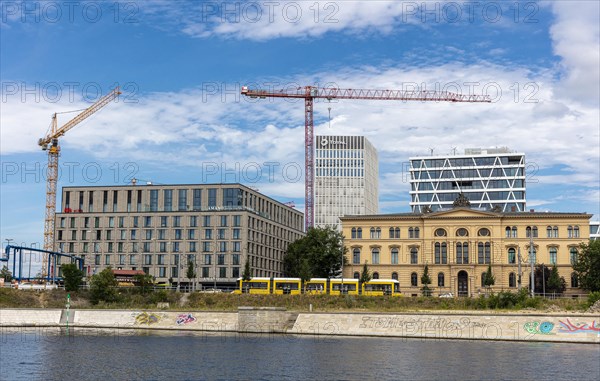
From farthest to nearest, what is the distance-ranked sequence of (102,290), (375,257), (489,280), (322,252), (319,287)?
(322,252), (375,257), (489,280), (319,287), (102,290)

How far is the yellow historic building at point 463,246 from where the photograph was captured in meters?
140

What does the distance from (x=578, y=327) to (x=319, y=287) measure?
49.2m

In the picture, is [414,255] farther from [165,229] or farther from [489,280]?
[165,229]

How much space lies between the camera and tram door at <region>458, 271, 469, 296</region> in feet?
467

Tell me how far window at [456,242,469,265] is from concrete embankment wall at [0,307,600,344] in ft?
183

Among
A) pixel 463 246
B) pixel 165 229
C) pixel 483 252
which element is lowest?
pixel 483 252

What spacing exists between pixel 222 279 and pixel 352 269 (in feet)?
99.3

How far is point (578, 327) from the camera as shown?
83.2 meters

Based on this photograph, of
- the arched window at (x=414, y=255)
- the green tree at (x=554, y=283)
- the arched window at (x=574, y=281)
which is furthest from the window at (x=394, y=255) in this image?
the arched window at (x=574, y=281)

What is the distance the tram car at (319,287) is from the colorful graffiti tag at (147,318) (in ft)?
70.0

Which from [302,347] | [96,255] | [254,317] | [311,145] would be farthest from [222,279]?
[302,347]

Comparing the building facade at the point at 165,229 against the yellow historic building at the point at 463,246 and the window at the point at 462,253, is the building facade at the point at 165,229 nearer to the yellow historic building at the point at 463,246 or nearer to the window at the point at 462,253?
A: the yellow historic building at the point at 463,246

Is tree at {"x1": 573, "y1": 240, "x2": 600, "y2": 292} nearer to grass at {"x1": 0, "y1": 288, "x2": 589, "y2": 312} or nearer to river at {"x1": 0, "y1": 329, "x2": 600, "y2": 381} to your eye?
grass at {"x1": 0, "y1": 288, "x2": 589, "y2": 312}

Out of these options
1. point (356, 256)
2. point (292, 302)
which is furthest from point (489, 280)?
point (292, 302)
